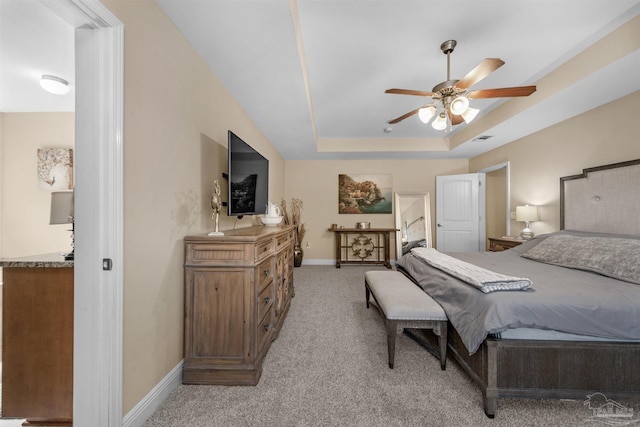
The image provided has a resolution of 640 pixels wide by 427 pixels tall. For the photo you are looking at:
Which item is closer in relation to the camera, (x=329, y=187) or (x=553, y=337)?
(x=553, y=337)

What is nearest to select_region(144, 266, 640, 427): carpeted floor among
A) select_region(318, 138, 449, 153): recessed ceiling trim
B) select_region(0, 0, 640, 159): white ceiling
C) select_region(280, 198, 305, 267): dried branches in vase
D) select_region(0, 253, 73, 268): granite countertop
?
select_region(0, 253, 73, 268): granite countertop

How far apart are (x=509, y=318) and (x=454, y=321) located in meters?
0.36

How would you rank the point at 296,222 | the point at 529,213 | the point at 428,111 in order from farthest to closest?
the point at 296,222 → the point at 529,213 → the point at 428,111

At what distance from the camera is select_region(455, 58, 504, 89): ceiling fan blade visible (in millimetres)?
1737

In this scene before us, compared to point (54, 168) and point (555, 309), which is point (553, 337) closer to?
point (555, 309)

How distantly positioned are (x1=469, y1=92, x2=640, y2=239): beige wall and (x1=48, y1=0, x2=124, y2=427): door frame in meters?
4.40

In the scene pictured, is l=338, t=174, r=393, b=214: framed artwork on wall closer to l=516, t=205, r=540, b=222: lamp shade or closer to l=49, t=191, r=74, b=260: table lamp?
l=516, t=205, r=540, b=222: lamp shade

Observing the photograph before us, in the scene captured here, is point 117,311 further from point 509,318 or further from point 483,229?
point 483,229

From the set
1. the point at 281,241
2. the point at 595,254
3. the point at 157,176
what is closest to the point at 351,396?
the point at 281,241

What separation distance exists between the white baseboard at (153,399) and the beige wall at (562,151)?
15.0ft

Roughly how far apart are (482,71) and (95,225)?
8.87 ft

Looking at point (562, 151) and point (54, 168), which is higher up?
point (562, 151)

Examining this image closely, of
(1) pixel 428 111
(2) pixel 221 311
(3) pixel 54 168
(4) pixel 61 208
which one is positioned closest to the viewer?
(4) pixel 61 208

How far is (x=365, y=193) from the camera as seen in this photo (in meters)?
5.56
